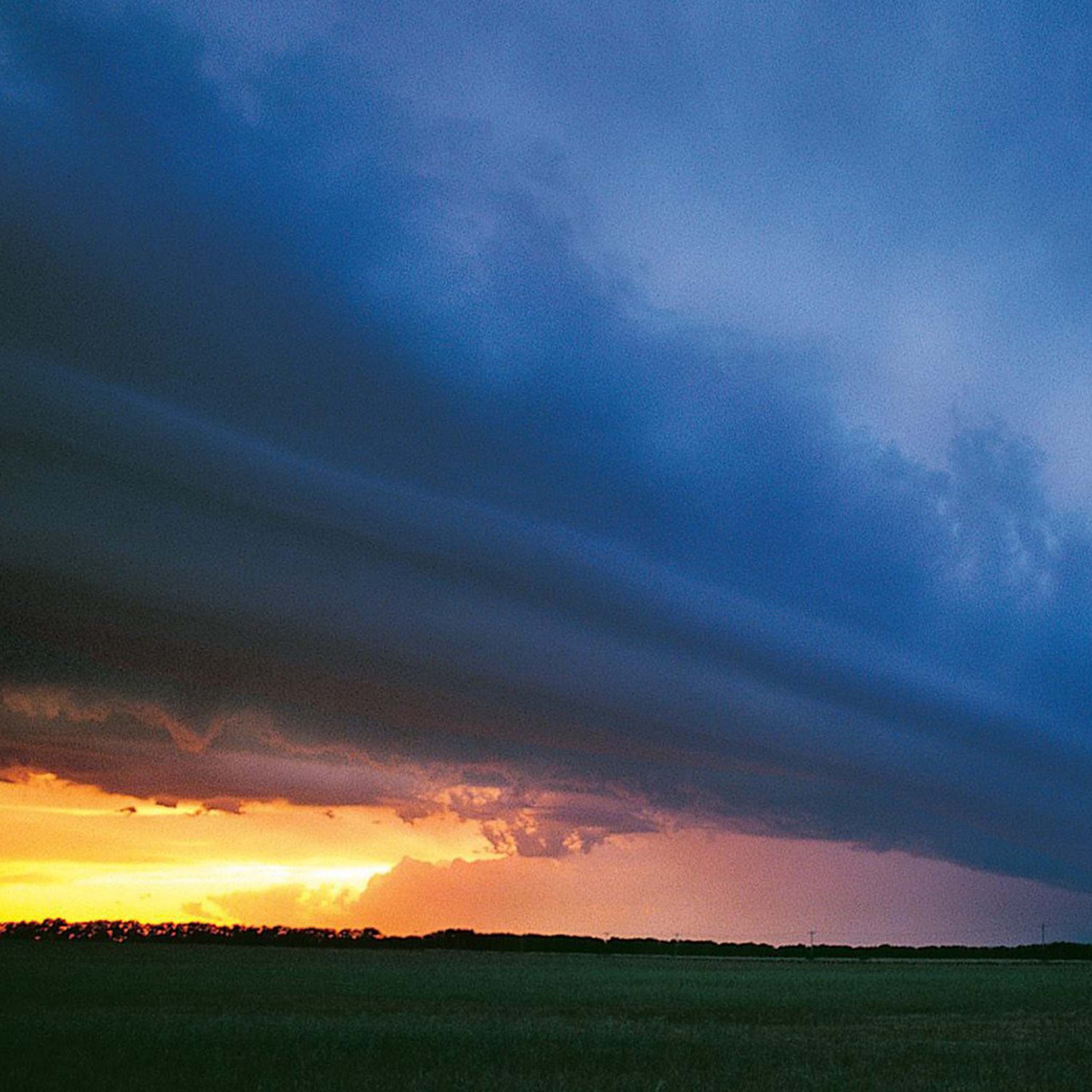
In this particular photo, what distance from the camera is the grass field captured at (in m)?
24.7

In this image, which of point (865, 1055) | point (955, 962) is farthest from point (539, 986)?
point (955, 962)

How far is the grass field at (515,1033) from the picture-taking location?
81.0 ft

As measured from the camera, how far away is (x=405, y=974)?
8100cm

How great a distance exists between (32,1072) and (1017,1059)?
2508 cm

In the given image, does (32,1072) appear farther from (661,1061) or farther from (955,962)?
(955,962)

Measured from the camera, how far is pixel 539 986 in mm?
66625

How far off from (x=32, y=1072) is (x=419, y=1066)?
28.0 ft

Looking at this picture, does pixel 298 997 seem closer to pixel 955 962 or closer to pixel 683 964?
pixel 683 964

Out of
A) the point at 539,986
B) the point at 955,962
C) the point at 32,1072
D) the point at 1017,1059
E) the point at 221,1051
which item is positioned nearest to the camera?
the point at 32,1072

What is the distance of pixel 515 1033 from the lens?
34.5 metres

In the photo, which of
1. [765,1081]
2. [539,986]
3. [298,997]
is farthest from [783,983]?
[765,1081]

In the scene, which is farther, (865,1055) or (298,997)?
(298,997)

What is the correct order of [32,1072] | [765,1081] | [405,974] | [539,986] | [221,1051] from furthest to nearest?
1. [405,974]
2. [539,986]
3. [221,1051]
4. [765,1081]
5. [32,1072]

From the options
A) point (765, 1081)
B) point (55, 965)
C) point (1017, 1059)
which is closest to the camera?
point (765, 1081)
